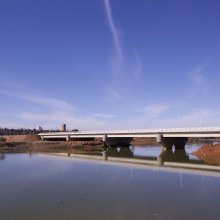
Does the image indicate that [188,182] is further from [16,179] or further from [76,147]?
[76,147]

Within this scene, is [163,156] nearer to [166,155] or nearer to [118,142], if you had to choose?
[166,155]

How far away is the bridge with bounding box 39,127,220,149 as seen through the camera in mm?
65688

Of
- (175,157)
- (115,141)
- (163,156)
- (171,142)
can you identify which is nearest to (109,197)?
(175,157)

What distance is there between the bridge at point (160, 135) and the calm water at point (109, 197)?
3272 cm

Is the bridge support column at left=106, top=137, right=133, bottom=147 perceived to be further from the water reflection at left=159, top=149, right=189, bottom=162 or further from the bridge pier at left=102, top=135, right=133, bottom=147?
the water reflection at left=159, top=149, right=189, bottom=162

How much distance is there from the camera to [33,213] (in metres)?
18.8

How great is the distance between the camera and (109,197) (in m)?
23.3

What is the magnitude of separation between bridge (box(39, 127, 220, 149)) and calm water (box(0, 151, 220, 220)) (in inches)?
1288

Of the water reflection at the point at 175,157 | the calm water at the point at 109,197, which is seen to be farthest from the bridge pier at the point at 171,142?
the calm water at the point at 109,197

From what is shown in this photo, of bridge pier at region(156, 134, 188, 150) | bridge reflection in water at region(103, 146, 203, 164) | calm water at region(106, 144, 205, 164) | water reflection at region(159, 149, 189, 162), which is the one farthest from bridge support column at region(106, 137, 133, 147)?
water reflection at region(159, 149, 189, 162)

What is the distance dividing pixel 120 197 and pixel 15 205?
7.46 metres

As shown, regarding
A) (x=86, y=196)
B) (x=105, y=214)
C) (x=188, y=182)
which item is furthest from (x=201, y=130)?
(x=105, y=214)

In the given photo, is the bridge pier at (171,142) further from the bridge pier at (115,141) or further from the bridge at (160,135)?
the bridge pier at (115,141)

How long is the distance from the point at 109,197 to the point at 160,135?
54318 millimetres
